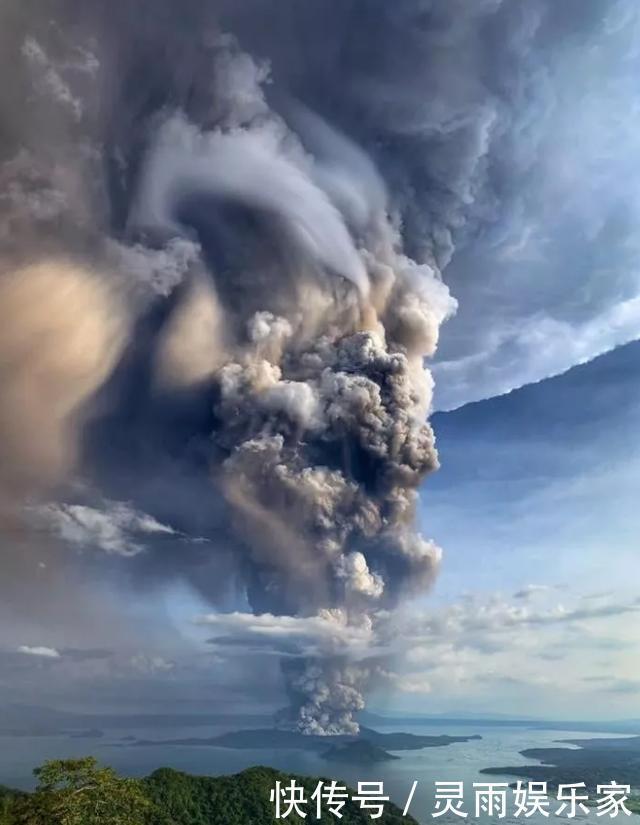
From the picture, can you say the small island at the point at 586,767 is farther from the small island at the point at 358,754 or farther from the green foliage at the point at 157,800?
the green foliage at the point at 157,800

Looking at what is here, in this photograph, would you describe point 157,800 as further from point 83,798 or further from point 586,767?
point 586,767

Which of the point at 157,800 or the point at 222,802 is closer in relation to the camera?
the point at 157,800

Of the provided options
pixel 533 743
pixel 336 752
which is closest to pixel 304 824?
pixel 336 752

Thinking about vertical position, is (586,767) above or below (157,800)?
below

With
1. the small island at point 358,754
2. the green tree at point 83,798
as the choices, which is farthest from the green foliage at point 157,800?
the small island at point 358,754

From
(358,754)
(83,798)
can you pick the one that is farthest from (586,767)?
(83,798)

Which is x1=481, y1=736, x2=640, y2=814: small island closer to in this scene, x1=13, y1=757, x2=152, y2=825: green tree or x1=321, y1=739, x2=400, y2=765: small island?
x1=321, y1=739, x2=400, y2=765: small island

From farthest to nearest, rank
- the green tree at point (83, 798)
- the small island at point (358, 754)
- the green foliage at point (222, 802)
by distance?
the small island at point (358, 754), the green foliage at point (222, 802), the green tree at point (83, 798)

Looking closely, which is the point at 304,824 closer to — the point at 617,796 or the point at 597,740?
the point at 617,796
